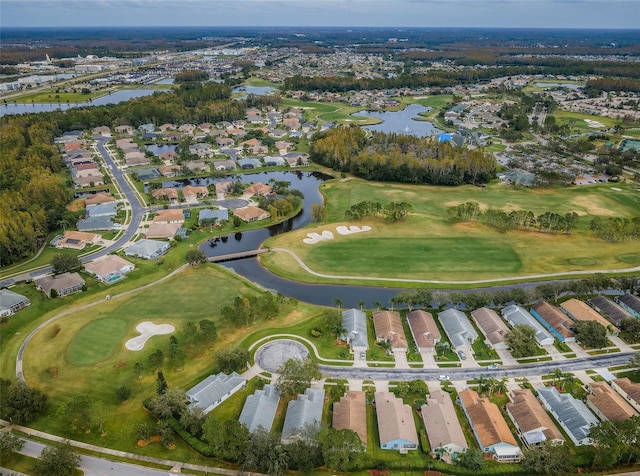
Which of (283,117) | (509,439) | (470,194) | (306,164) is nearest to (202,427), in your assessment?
(509,439)

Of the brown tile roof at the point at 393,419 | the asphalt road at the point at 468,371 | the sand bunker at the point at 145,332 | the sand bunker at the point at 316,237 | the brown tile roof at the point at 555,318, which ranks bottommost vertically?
the sand bunker at the point at 145,332

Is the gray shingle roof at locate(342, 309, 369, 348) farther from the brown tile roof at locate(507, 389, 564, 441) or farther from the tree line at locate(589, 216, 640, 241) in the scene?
the tree line at locate(589, 216, 640, 241)

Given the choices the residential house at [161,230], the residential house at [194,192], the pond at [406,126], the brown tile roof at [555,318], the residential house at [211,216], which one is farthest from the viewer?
the pond at [406,126]

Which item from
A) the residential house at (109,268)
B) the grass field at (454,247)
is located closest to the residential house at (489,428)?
the grass field at (454,247)

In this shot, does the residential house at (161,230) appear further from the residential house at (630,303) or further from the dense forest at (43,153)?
the residential house at (630,303)

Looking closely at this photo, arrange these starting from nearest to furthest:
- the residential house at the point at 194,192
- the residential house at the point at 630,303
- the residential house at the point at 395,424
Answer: the residential house at the point at 395,424 < the residential house at the point at 630,303 < the residential house at the point at 194,192

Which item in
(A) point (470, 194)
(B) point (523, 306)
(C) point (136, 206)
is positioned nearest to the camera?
(B) point (523, 306)

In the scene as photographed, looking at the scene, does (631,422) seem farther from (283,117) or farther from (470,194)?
(283,117)
